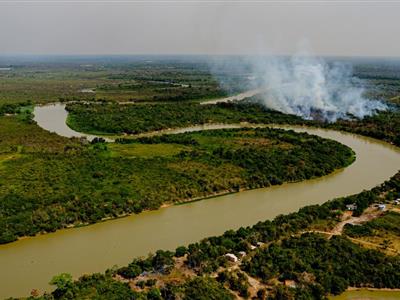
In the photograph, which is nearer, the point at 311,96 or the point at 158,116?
the point at 158,116

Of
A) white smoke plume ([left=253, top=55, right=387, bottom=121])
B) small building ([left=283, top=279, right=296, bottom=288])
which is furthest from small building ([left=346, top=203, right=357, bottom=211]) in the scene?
white smoke plume ([left=253, top=55, right=387, bottom=121])

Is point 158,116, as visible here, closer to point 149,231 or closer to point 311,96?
point 311,96

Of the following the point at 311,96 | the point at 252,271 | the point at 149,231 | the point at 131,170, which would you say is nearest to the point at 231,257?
the point at 252,271

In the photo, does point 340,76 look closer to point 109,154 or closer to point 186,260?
point 109,154

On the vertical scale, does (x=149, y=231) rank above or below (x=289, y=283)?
below

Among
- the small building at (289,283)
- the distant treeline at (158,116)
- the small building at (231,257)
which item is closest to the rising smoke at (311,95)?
the distant treeline at (158,116)

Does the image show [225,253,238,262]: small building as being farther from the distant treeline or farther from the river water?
the distant treeline

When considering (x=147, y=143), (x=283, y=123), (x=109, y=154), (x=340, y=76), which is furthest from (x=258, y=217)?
(x=340, y=76)
